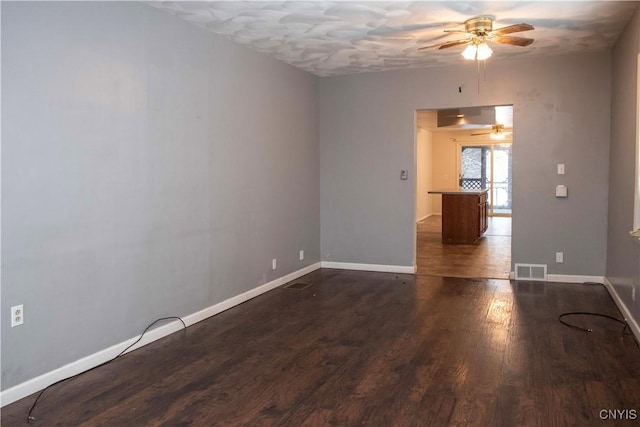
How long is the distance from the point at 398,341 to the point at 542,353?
3.19ft

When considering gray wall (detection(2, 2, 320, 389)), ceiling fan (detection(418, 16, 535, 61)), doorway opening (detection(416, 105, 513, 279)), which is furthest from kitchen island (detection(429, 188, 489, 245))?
ceiling fan (detection(418, 16, 535, 61))

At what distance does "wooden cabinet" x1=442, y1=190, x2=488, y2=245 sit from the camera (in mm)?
8609

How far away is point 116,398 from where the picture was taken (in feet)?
9.35

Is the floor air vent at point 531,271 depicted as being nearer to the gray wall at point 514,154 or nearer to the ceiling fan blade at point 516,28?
the gray wall at point 514,154

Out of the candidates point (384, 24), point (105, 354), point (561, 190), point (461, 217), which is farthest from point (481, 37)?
point (461, 217)

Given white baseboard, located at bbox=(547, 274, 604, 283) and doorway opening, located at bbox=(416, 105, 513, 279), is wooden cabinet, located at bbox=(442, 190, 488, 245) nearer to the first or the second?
doorway opening, located at bbox=(416, 105, 513, 279)

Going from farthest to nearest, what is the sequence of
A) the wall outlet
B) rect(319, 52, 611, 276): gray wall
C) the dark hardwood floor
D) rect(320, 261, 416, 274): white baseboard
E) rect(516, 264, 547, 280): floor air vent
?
rect(320, 261, 416, 274): white baseboard, rect(516, 264, 547, 280): floor air vent, rect(319, 52, 611, 276): gray wall, the wall outlet, the dark hardwood floor

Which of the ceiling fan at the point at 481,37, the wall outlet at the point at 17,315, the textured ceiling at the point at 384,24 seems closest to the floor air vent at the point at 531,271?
the textured ceiling at the point at 384,24

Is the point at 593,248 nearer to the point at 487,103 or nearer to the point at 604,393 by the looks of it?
the point at 487,103

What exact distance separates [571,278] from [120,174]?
15.5ft

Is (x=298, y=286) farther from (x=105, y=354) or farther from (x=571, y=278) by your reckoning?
(x=571, y=278)

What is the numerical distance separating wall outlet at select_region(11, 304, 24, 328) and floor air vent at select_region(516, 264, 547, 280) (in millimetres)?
4875

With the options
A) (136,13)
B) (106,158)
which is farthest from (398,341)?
(136,13)

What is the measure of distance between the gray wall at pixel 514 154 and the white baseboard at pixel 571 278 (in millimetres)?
55
